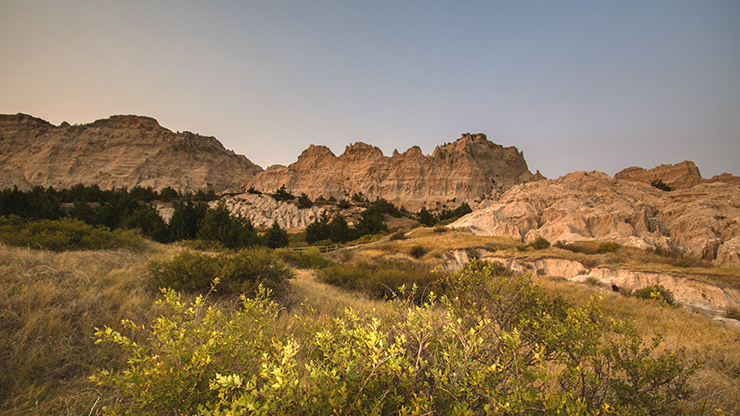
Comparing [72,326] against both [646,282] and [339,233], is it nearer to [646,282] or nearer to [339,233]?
[646,282]

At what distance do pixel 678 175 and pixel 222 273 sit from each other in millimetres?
72417

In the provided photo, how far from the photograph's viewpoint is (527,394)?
150cm

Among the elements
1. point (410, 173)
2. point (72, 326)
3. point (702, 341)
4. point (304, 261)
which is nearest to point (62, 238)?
point (72, 326)

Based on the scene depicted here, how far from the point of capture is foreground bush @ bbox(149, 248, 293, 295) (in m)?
5.64

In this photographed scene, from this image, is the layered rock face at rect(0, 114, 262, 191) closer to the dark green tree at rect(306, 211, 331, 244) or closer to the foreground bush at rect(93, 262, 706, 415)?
the dark green tree at rect(306, 211, 331, 244)

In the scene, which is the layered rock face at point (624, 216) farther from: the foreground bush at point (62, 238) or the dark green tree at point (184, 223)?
the foreground bush at point (62, 238)

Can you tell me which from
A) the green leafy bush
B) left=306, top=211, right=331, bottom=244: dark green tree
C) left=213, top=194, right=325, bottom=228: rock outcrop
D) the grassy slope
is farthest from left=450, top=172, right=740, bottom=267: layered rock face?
left=213, top=194, right=325, bottom=228: rock outcrop

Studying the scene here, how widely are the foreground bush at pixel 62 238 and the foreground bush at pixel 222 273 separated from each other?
3742 mm

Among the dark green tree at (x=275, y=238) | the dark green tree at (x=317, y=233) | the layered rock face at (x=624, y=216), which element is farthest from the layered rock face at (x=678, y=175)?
the dark green tree at (x=275, y=238)

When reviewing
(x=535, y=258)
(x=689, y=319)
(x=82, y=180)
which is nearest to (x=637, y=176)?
(x=535, y=258)

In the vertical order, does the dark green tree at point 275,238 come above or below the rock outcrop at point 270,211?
below

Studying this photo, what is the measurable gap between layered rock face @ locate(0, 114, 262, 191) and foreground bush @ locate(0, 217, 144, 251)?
77.1 meters

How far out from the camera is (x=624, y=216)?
2402 cm

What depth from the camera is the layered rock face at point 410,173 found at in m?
76.0
